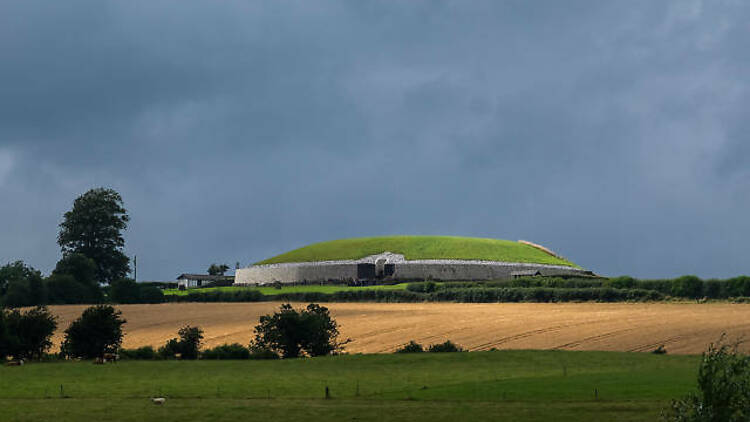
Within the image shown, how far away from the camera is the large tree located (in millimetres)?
137000

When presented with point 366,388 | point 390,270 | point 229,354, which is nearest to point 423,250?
point 390,270

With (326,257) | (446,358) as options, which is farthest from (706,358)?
(326,257)

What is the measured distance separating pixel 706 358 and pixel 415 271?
124967 mm

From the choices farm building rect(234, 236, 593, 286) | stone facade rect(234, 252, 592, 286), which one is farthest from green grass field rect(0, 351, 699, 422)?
stone facade rect(234, 252, 592, 286)

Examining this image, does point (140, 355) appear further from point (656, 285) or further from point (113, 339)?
point (656, 285)

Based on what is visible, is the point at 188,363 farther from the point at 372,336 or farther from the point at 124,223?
the point at 124,223

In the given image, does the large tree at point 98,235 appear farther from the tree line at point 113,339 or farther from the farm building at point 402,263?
the tree line at point 113,339

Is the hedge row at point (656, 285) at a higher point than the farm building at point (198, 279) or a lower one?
lower

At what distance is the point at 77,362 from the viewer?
5134 centimetres

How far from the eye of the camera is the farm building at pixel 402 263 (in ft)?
476

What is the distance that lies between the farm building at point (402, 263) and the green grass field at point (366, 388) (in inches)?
3564

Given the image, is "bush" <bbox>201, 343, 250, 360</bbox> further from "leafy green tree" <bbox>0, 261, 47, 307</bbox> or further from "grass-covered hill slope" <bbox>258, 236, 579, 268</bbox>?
"grass-covered hill slope" <bbox>258, 236, 579, 268</bbox>

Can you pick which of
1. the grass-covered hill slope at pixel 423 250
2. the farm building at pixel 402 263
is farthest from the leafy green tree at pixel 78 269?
the grass-covered hill slope at pixel 423 250

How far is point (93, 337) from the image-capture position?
54.2 m
